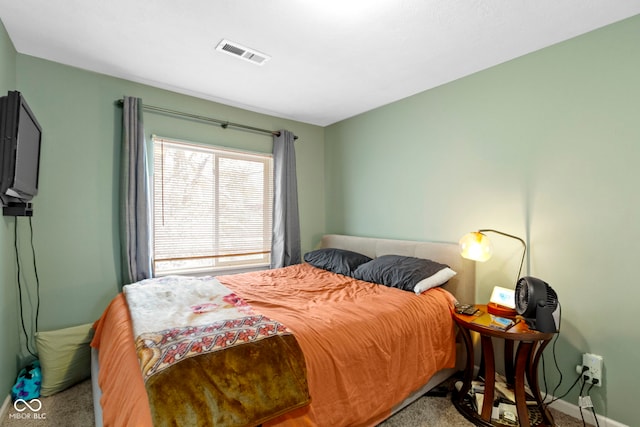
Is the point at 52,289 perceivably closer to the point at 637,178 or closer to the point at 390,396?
the point at 390,396

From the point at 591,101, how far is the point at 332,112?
2.36m

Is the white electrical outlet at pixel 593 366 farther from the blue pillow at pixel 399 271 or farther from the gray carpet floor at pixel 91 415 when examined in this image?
the blue pillow at pixel 399 271

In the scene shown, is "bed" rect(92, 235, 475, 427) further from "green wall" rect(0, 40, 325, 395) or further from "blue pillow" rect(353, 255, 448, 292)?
"green wall" rect(0, 40, 325, 395)

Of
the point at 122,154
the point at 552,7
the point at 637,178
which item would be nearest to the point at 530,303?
the point at 637,178

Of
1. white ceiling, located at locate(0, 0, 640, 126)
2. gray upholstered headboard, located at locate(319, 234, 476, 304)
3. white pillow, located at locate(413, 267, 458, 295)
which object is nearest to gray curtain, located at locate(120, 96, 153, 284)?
white ceiling, located at locate(0, 0, 640, 126)

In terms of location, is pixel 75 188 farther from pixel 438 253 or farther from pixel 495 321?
pixel 495 321

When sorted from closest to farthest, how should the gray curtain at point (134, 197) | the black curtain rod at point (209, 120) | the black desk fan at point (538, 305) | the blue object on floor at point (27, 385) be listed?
1. the black desk fan at point (538, 305)
2. the blue object on floor at point (27, 385)
3. the gray curtain at point (134, 197)
4. the black curtain rod at point (209, 120)

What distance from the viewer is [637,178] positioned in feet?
5.86

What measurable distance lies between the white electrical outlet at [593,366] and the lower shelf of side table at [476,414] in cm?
40

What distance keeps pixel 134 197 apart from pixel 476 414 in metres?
3.08

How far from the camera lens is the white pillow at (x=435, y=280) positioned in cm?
224

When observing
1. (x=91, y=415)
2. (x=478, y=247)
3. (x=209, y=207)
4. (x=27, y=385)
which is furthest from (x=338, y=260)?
(x=27, y=385)

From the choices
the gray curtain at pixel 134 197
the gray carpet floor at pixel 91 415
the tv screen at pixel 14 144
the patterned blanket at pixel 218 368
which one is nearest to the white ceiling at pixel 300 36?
the gray curtain at pixel 134 197

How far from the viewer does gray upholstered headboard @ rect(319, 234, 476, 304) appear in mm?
2473
